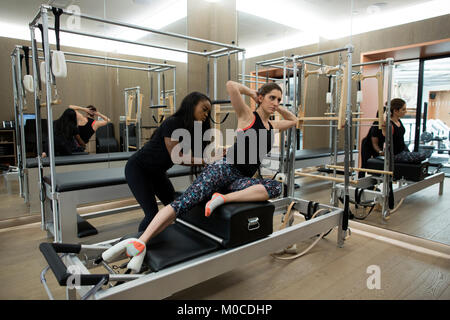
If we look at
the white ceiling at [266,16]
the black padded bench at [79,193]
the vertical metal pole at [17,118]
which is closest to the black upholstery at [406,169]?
the white ceiling at [266,16]

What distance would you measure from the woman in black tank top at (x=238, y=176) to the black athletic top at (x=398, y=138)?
146cm

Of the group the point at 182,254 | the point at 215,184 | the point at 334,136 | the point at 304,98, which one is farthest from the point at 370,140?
the point at 182,254

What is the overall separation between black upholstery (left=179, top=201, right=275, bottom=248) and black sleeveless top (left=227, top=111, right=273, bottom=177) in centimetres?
31

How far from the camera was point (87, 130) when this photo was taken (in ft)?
10.3

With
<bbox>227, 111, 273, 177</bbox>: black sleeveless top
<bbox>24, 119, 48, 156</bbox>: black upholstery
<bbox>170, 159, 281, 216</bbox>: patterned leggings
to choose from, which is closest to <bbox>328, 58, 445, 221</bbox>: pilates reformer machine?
<bbox>227, 111, 273, 177</bbox>: black sleeveless top

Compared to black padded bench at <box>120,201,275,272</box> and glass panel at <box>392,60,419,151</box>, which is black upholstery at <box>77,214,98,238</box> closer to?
black padded bench at <box>120,201,275,272</box>

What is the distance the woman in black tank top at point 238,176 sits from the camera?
1616mm

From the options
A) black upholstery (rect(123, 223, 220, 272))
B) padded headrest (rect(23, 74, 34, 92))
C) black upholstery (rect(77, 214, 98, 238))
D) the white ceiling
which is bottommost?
black upholstery (rect(77, 214, 98, 238))

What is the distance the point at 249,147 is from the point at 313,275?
94 cm

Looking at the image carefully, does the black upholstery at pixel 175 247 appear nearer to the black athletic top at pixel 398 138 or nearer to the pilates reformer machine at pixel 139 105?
the pilates reformer machine at pixel 139 105

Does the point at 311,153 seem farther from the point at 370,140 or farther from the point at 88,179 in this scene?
the point at 88,179

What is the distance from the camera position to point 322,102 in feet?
11.7

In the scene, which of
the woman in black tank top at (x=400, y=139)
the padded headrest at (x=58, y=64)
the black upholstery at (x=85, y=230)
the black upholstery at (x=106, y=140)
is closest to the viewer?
the padded headrest at (x=58, y=64)

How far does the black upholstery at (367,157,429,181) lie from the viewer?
288 cm
